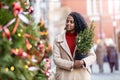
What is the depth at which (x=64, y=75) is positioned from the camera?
15.9ft

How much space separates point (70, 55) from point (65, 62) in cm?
12

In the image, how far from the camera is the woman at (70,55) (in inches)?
189

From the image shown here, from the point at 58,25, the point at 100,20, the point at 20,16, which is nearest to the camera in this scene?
the point at 20,16

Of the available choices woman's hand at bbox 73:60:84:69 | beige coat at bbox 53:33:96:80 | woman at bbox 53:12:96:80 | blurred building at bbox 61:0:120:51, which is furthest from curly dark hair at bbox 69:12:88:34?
blurred building at bbox 61:0:120:51

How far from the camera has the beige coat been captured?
4.79 m

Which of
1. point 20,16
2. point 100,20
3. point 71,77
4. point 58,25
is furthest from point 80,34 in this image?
point 100,20

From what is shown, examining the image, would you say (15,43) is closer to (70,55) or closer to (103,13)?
(70,55)

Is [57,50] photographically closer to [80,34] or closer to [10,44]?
[80,34]

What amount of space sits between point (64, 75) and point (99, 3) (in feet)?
183

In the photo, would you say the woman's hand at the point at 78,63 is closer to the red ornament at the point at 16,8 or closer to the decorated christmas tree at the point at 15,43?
the decorated christmas tree at the point at 15,43

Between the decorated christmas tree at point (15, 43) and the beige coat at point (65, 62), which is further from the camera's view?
the beige coat at point (65, 62)

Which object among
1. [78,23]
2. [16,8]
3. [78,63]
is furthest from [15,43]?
[78,23]

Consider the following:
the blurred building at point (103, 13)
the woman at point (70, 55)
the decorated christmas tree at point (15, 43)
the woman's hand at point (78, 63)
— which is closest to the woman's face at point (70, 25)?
the woman at point (70, 55)

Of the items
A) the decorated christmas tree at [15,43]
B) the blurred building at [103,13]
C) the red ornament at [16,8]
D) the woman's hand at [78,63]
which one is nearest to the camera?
the decorated christmas tree at [15,43]
